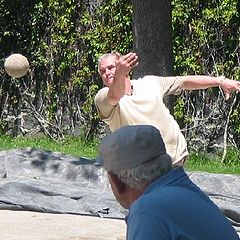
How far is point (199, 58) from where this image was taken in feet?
39.3

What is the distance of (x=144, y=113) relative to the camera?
577 cm

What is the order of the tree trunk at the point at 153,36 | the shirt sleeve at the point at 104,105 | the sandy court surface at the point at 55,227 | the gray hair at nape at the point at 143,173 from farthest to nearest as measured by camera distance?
the tree trunk at the point at 153,36, the sandy court surface at the point at 55,227, the shirt sleeve at the point at 104,105, the gray hair at nape at the point at 143,173

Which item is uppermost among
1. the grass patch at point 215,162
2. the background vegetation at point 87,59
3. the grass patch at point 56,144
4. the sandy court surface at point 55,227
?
the background vegetation at point 87,59

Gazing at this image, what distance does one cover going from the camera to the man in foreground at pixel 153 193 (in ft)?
8.50

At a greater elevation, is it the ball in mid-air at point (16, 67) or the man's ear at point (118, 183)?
the man's ear at point (118, 183)

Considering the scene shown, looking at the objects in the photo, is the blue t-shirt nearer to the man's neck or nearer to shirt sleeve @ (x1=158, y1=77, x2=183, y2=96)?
the man's neck

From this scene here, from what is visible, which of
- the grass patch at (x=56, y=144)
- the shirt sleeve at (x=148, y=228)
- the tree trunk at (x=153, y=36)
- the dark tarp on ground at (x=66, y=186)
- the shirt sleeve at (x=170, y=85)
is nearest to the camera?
the shirt sleeve at (x=148, y=228)

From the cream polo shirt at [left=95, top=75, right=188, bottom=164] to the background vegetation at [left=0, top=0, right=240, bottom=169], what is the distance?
5.88 meters

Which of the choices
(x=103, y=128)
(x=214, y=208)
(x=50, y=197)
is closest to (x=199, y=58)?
(x=103, y=128)

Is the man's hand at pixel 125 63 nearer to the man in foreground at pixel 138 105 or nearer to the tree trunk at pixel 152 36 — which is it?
the man in foreground at pixel 138 105

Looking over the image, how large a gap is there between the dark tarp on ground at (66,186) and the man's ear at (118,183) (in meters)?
4.48

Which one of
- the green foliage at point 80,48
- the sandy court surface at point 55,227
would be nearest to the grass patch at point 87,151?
the green foliage at point 80,48

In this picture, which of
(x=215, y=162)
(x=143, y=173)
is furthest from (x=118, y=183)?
(x=215, y=162)

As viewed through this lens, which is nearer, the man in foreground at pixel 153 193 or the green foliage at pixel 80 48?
the man in foreground at pixel 153 193
